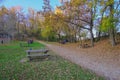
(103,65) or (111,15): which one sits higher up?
(111,15)

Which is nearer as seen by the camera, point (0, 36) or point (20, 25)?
point (0, 36)

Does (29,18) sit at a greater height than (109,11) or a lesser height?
greater

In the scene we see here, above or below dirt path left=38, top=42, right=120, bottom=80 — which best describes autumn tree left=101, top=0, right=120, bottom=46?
above

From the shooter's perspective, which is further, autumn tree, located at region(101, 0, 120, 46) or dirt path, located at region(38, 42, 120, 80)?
autumn tree, located at region(101, 0, 120, 46)

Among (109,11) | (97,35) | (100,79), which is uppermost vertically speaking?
(109,11)

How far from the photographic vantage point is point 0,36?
171 feet

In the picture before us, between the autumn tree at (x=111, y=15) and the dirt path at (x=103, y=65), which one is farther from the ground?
the autumn tree at (x=111, y=15)

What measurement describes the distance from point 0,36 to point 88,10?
1359 inches

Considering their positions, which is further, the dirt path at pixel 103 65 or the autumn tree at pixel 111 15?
the autumn tree at pixel 111 15

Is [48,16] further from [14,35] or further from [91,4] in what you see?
[14,35]

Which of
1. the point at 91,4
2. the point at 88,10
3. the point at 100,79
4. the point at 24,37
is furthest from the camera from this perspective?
the point at 24,37

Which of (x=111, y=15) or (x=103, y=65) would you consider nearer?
(x=103, y=65)

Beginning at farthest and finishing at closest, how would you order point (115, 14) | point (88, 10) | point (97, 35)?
point (97, 35) → point (88, 10) → point (115, 14)

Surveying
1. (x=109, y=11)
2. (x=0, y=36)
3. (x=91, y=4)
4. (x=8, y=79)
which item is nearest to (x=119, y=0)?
(x=109, y=11)
